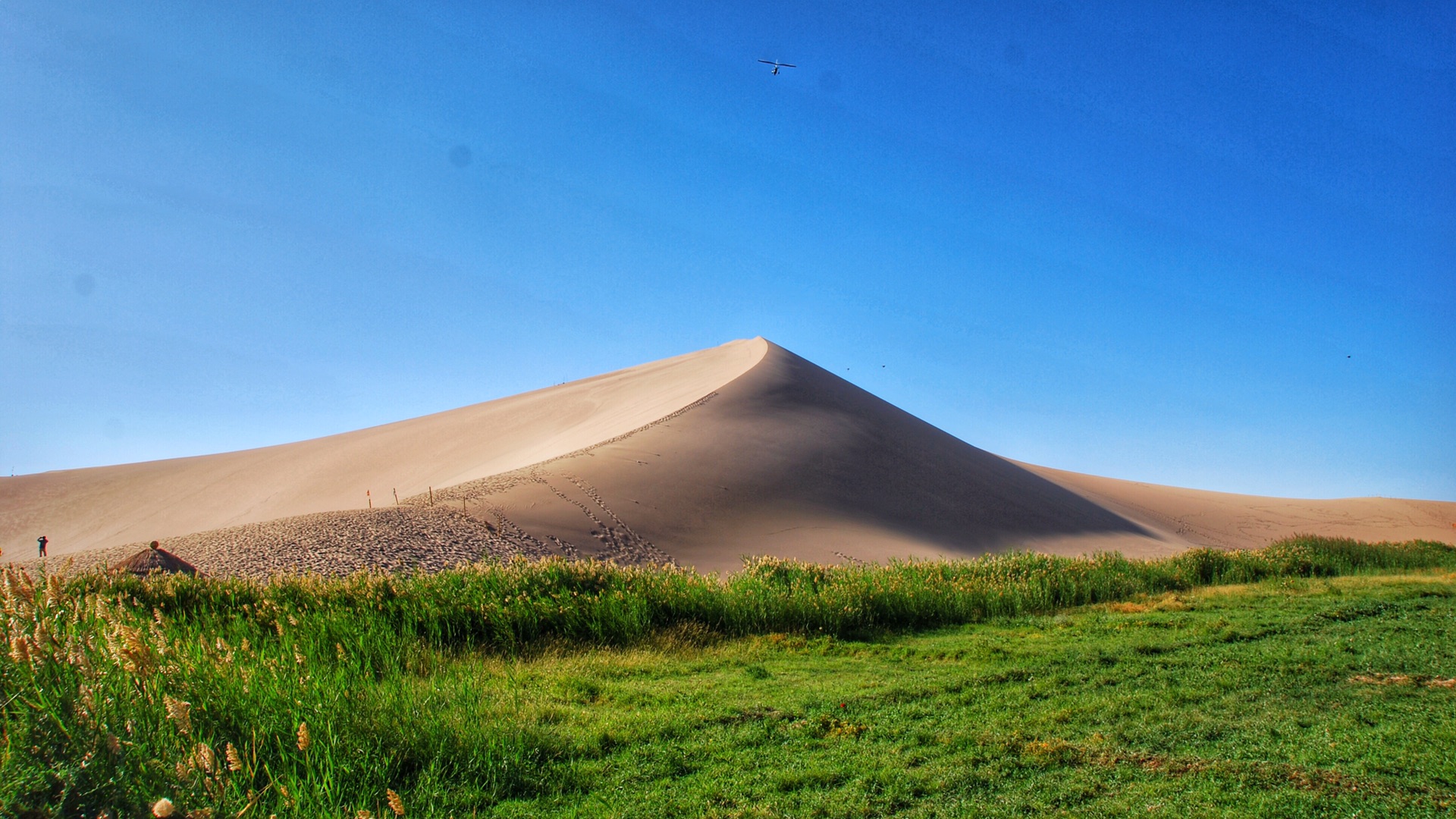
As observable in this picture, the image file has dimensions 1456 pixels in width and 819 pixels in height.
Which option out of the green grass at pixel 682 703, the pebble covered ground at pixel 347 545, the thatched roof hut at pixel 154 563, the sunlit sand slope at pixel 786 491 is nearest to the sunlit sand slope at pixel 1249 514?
the sunlit sand slope at pixel 786 491

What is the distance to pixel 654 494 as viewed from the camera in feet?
83.5

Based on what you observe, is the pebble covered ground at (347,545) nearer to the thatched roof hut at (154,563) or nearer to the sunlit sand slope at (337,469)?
the thatched roof hut at (154,563)

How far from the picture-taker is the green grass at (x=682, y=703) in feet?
12.4

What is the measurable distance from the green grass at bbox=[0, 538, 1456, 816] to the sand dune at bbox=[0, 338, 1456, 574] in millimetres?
7215

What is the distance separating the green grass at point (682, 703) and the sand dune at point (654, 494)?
23.7 ft

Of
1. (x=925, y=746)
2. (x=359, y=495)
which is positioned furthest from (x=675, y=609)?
(x=359, y=495)

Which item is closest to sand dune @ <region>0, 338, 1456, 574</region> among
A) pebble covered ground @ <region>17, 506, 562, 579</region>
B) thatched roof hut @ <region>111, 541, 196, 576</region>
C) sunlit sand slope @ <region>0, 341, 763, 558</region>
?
pebble covered ground @ <region>17, 506, 562, 579</region>

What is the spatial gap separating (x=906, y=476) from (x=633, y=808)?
29.4m

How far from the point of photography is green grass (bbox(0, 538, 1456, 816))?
3.78 metres

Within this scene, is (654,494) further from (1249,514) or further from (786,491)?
(1249,514)

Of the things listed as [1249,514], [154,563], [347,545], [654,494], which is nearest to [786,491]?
[654,494]

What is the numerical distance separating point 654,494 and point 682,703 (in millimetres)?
19014

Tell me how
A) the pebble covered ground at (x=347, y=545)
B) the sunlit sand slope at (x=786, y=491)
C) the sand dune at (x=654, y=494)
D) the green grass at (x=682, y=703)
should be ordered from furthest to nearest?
the sunlit sand slope at (x=786, y=491) → the sand dune at (x=654, y=494) → the pebble covered ground at (x=347, y=545) → the green grass at (x=682, y=703)

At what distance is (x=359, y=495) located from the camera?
114ft
